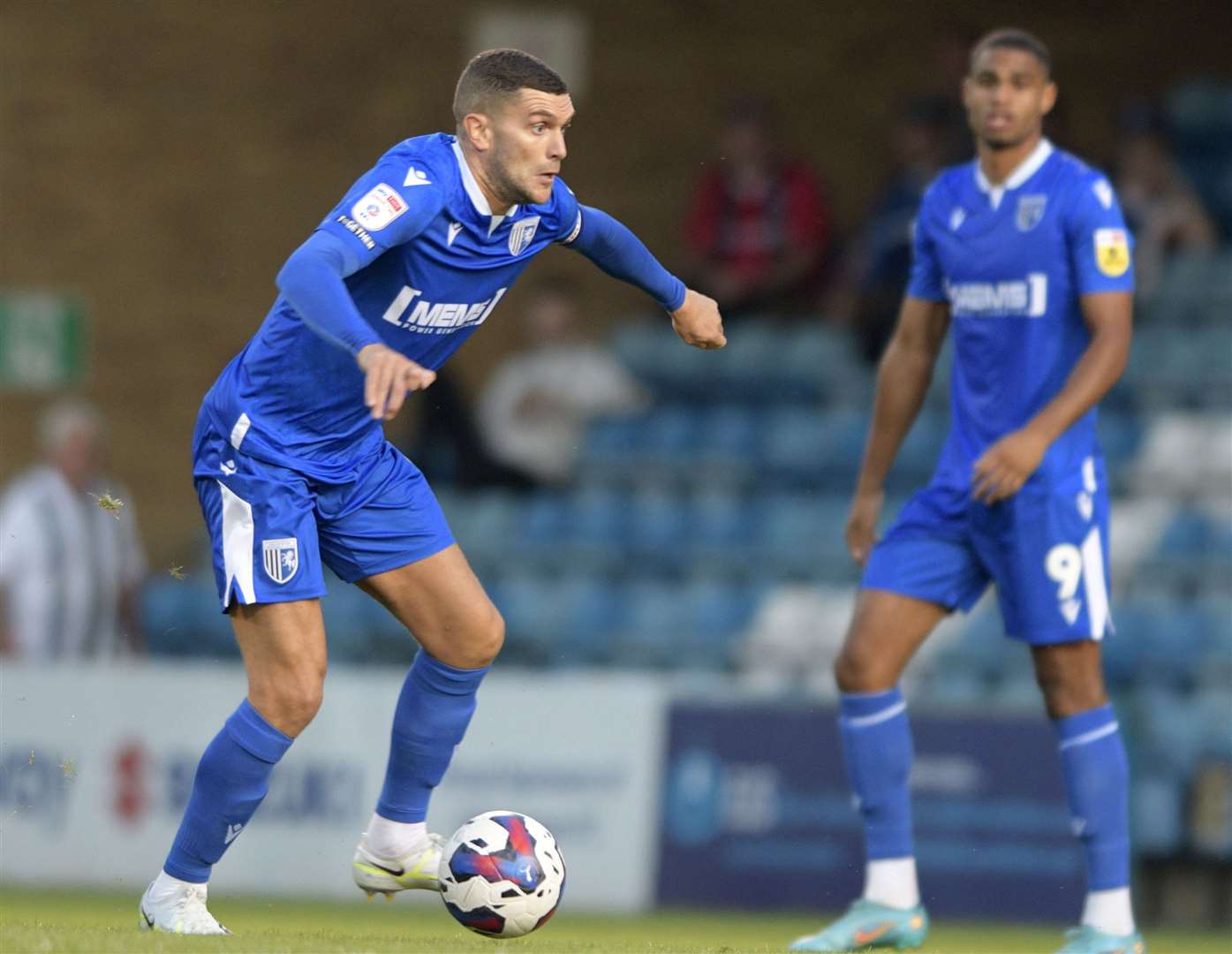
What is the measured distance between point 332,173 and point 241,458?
7768 millimetres

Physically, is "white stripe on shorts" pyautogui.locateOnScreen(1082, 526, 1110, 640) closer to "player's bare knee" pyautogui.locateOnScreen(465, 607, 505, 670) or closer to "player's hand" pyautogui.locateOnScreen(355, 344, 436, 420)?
"player's bare knee" pyautogui.locateOnScreen(465, 607, 505, 670)

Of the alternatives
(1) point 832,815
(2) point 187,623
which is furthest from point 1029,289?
(2) point 187,623

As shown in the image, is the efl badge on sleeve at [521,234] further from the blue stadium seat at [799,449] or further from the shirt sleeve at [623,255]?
the blue stadium seat at [799,449]

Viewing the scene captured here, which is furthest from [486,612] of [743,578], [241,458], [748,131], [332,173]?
[332,173]

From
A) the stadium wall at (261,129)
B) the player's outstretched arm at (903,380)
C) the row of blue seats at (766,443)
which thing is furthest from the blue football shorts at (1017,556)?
the stadium wall at (261,129)

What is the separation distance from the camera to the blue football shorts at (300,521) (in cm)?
480

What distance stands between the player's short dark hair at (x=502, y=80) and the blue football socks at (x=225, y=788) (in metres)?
1.43

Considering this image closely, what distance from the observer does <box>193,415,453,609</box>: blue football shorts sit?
4.80 meters

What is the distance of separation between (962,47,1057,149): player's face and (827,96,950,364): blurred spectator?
14.2ft

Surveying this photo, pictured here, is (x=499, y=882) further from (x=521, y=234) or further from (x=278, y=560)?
(x=521, y=234)

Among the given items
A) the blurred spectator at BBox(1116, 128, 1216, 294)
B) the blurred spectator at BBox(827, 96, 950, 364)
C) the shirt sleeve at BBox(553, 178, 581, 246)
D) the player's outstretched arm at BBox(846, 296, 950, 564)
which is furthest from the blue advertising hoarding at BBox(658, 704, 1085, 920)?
the shirt sleeve at BBox(553, 178, 581, 246)

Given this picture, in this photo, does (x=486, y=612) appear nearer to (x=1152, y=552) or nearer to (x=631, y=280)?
(x=631, y=280)

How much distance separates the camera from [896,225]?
33.0ft

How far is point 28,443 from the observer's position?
12.4 m
